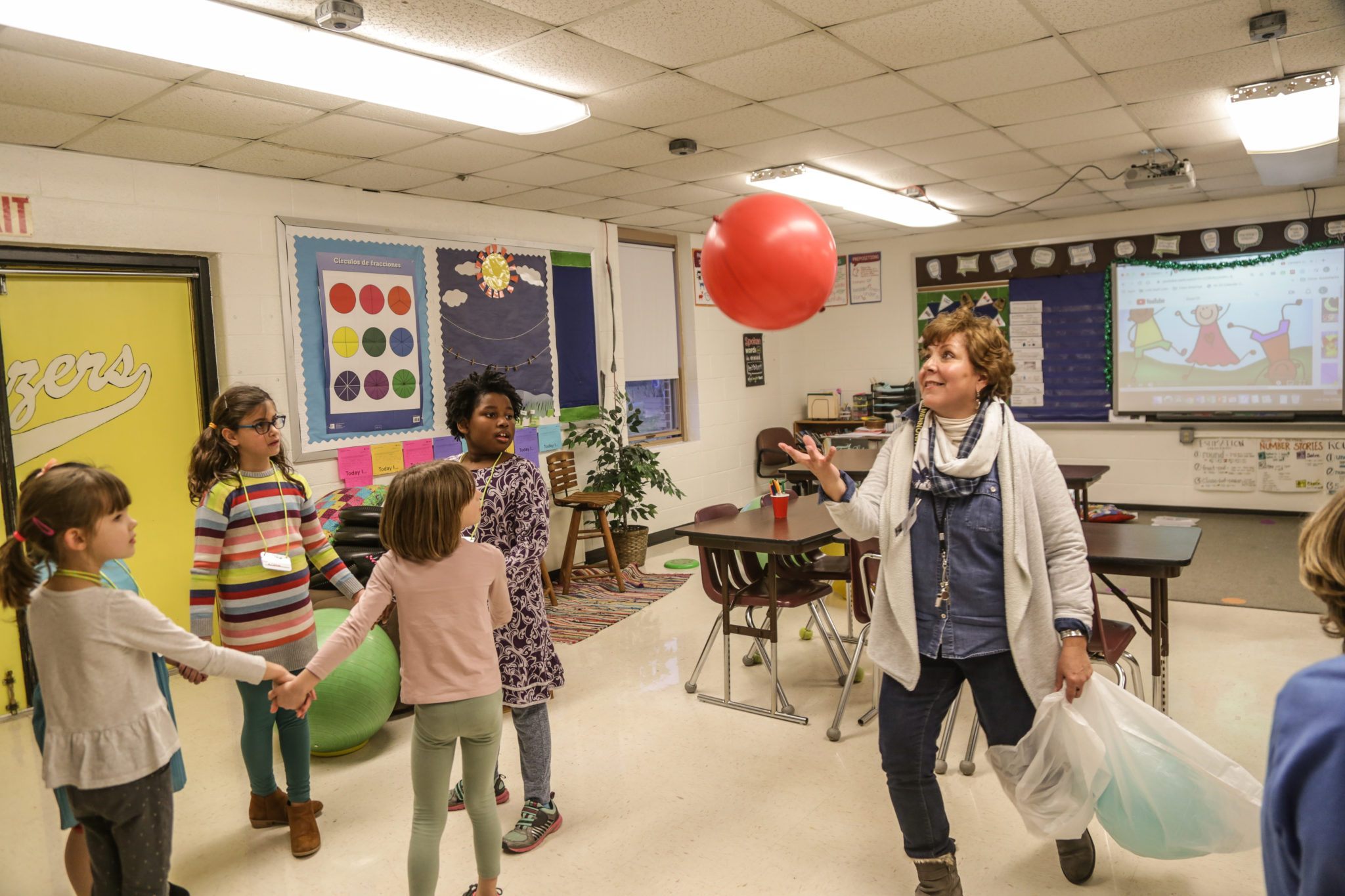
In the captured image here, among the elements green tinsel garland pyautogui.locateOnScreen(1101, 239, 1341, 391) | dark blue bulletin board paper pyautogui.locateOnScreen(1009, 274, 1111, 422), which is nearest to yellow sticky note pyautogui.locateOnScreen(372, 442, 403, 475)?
dark blue bulletin board paper pyautogui.locateOnScreen(1009, 274, 1111, 422)

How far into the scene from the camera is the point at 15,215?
3.60 meters

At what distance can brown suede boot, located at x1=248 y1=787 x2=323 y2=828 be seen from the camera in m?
2.78

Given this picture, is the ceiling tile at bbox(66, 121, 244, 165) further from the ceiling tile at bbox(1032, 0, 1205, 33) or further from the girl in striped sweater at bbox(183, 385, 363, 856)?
the ceiling tile at bbox(1032, 0, 1205, 33)

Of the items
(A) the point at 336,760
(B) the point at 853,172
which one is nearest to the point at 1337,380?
(B) the point at 853,172

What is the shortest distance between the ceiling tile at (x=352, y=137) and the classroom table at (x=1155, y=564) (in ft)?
10.6

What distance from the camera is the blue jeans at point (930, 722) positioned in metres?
2.02

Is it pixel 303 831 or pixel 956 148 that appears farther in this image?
pixel 956 148

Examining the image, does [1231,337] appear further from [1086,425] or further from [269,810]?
[269,810]

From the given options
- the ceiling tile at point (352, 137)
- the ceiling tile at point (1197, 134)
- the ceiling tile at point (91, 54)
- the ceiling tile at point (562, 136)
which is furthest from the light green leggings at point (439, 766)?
the ceiling tile at point (1197, 134)

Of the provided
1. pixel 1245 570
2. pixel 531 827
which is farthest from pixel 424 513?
pixel 1245 570

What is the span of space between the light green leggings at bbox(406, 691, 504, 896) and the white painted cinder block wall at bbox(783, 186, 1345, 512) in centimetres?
671

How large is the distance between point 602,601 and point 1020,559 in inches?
147

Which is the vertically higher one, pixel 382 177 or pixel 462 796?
pixel 382 177

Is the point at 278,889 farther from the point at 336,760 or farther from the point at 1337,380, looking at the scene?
the point at 1337,380
